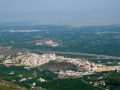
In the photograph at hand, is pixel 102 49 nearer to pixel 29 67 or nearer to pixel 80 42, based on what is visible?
pixel 80 42

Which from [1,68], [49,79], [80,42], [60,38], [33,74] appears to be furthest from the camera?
[60,38]

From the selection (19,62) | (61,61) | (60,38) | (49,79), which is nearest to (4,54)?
(19,62)

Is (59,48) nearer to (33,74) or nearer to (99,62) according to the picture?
(99,62)

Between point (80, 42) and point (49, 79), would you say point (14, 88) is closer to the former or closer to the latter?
point (49, 79)

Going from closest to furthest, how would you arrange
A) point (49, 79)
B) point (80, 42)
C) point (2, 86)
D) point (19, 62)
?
point (2, 86), point (49, 79), point (19, 62), point (80, 42)

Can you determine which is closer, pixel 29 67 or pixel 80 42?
pixel 29 67

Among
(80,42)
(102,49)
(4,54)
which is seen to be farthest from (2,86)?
(80,42)

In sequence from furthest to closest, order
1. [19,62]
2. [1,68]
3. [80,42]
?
[80,42] < [19,62] < [1,68]

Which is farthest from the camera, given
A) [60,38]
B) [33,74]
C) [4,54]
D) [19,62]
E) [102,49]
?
[60,38]

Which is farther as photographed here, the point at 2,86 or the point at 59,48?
the point at 59,48
